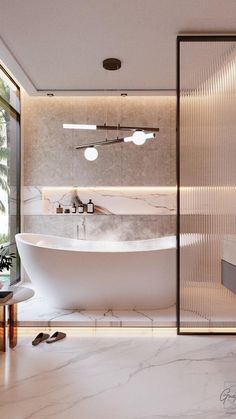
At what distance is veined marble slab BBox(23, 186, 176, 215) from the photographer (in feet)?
15.7

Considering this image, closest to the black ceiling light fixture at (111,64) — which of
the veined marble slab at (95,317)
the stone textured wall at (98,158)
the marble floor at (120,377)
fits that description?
the stone textured wall at (98,158)

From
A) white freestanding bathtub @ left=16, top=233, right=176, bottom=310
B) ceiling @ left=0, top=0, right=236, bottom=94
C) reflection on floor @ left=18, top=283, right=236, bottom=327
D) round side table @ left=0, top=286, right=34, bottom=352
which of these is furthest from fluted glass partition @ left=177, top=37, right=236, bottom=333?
round side table @ left=0, top=286, right=34, bottom=352

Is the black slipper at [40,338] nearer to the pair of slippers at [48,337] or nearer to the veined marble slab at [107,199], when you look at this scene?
the pair of slippers at [48,337]

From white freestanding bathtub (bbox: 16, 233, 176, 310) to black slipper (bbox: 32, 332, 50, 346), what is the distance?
21.9 inches

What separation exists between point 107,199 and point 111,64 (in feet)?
6.09

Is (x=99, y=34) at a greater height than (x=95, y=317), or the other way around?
(x=99, y=34)

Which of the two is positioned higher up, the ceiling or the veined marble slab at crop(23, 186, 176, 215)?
the ceiling

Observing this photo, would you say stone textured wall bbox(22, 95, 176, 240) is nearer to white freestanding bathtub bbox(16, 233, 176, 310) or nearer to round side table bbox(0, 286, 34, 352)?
white freestanding bathtub bbox(16, 233, 176, 310)

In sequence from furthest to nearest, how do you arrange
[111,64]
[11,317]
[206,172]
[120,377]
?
[111,64] < [206,172] < [11,317] < [120,377]

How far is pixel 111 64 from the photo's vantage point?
11.8 ft

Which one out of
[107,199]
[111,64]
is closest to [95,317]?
[107,199]

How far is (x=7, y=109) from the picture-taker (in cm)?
436

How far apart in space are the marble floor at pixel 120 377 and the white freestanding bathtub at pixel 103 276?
0.45 meters

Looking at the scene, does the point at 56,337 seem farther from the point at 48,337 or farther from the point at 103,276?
the point at 103,276
